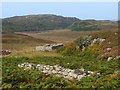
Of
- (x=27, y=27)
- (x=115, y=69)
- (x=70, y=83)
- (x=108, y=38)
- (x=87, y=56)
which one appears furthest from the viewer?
(x=27, y=27)

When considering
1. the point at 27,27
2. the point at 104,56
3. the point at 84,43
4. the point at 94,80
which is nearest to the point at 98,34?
the point at 84,43

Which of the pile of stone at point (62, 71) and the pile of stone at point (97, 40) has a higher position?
the pile of stone at point (97, 40)

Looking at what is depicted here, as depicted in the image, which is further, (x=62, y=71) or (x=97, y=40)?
(x=97, y=40)

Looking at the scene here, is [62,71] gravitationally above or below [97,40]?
below

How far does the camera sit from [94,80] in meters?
21.3

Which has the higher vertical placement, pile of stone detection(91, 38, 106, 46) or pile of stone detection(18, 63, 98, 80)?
pile of stone detection(91, 38, 106, 46)

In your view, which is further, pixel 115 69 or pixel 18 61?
pixel 18 61

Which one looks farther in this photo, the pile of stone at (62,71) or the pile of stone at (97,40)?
the pile of stone at (97,40)

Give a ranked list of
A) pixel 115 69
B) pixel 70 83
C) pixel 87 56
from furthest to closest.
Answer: pixel 87 56, pixel 115 69, pixel 70 83

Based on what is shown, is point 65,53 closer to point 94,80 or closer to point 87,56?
point 87,56

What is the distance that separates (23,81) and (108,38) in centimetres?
2110

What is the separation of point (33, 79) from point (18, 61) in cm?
1068

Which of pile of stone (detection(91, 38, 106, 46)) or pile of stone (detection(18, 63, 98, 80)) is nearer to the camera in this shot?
pile of stone (detection(18, 63, 98, 80))

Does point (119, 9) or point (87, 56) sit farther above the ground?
point (119, 9)
